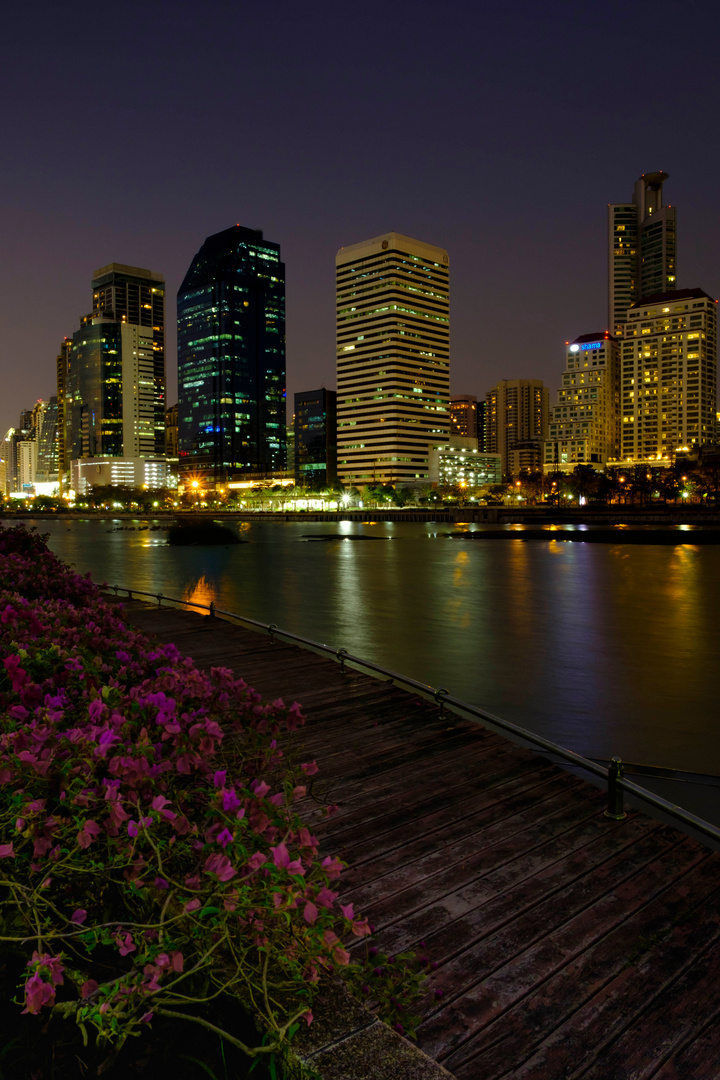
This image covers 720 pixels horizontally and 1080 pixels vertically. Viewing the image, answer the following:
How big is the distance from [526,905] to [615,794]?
1744 mm

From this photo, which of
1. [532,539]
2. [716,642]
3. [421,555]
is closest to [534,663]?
[716,642]

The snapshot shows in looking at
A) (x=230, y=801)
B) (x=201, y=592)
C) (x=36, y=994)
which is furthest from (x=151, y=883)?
(x=201, y=592)

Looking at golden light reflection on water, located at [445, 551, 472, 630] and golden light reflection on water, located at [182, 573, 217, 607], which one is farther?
golden light reflection on water, located at [182, 573, 217, 607]

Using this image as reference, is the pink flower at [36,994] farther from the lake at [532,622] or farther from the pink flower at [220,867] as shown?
the lake at [532,622]

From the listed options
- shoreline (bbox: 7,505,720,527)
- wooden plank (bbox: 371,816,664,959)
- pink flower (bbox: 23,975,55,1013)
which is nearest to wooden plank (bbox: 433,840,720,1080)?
wooden plank (bbox: 371,816,664,959)

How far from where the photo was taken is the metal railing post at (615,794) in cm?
611

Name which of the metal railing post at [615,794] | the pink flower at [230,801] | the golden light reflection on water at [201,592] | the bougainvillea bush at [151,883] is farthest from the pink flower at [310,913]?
the golden light reflection on water at [201,592]

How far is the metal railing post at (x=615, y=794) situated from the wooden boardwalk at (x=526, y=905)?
0.35 feet

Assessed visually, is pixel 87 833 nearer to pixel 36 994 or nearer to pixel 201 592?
pixel 36 994

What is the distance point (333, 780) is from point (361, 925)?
419cm

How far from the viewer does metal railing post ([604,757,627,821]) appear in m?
6.11

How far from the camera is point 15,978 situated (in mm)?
3197

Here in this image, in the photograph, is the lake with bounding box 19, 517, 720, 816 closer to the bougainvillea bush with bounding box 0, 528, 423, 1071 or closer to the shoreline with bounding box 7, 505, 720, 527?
the bougainvillea bush with bounding box 0, 528, 423, 1071

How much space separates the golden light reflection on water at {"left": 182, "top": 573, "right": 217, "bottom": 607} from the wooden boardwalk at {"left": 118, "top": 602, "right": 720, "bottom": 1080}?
27313 millimetres
